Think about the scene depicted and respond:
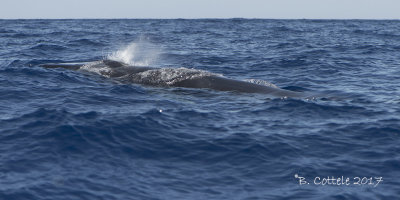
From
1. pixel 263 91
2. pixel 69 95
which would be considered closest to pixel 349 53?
pixel 263 91

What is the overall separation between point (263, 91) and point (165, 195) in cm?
950

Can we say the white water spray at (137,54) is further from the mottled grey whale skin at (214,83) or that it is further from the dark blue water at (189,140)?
the dark blue water at (189,140)

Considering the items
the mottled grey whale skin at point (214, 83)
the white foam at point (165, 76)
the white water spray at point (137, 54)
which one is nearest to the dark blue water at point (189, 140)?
the mottled grey whale skin at point (214, 83)

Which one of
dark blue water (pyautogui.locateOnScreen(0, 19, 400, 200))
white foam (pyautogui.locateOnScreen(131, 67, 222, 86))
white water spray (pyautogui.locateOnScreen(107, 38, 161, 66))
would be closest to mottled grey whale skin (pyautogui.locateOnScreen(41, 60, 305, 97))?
white foam (pyautogui.locateOnScreen(131, 67, 222, 86))

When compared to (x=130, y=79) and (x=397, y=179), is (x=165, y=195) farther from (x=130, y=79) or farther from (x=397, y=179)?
(x=130, y=79)

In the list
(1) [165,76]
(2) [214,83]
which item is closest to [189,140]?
(2) [214,83]

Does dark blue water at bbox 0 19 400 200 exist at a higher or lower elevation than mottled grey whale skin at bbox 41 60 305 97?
lower

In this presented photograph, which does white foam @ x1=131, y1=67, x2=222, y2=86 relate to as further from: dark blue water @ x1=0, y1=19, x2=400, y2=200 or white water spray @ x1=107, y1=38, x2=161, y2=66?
white water spray @ x1=107, y1=38, x2=161, y2=66

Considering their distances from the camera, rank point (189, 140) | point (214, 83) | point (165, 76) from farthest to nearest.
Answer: point (165, 76), point (214, 83), point (189, 140)

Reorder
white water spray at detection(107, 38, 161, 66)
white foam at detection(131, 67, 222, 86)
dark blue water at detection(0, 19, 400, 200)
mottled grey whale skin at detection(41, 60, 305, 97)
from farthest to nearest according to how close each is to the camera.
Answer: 1. white water spray at detection(107, 38, 161, 66)
2. white foam at detection(131, 67, 222, 86)
3. mottled grey whale skin at detection(41, 60, 305, 97)
4. dark blue water at detection(0, 19, 400, 200)

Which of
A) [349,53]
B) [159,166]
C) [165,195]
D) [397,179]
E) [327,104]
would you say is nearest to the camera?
[165,195]

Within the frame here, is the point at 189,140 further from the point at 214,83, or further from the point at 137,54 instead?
the point at 137,54

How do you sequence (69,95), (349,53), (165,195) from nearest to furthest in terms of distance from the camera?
(165,195) → (69,95) → (349,53)

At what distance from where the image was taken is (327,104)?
15922 millimetres
